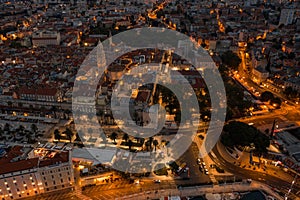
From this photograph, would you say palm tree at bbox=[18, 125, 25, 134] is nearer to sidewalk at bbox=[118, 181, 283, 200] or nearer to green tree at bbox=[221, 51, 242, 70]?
sidewalk at bbox=[118, 181, 283, 200]

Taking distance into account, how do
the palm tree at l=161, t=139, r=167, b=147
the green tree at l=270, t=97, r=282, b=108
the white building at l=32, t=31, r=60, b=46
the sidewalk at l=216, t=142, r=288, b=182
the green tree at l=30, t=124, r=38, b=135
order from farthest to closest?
the white building at l=32, t=31, r=60, b=46 < the green tree at l=270, t=97, r=282, b=108 < the green tree at l=30, t=124, r=38, b=135 < the palm tree at l=161, t=139, r=167, b=147 < the sidewalk at l=216, t=142, r=288, b=182

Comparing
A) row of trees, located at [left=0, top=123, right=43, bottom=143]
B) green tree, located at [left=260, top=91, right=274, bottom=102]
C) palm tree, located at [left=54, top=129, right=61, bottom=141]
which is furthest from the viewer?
green tree, located at [left=260, top=91, right=274, bottom=102]

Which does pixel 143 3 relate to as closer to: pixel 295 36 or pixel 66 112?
pixel 295 36

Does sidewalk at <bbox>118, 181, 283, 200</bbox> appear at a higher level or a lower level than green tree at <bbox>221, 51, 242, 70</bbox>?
lower

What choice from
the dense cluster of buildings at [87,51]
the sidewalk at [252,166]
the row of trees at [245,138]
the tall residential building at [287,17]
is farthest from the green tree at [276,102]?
the tall residential building at [287,17]

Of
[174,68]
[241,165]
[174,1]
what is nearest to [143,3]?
[174,1]

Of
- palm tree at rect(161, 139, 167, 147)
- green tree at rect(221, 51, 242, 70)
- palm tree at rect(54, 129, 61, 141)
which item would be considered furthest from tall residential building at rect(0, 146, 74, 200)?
→ green tree at rect(221, 51, 242, 70)

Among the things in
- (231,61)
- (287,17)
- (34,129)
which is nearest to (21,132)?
(34,129)

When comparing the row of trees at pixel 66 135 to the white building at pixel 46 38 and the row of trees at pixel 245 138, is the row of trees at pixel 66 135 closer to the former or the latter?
the row of trees at pixel 245 138
